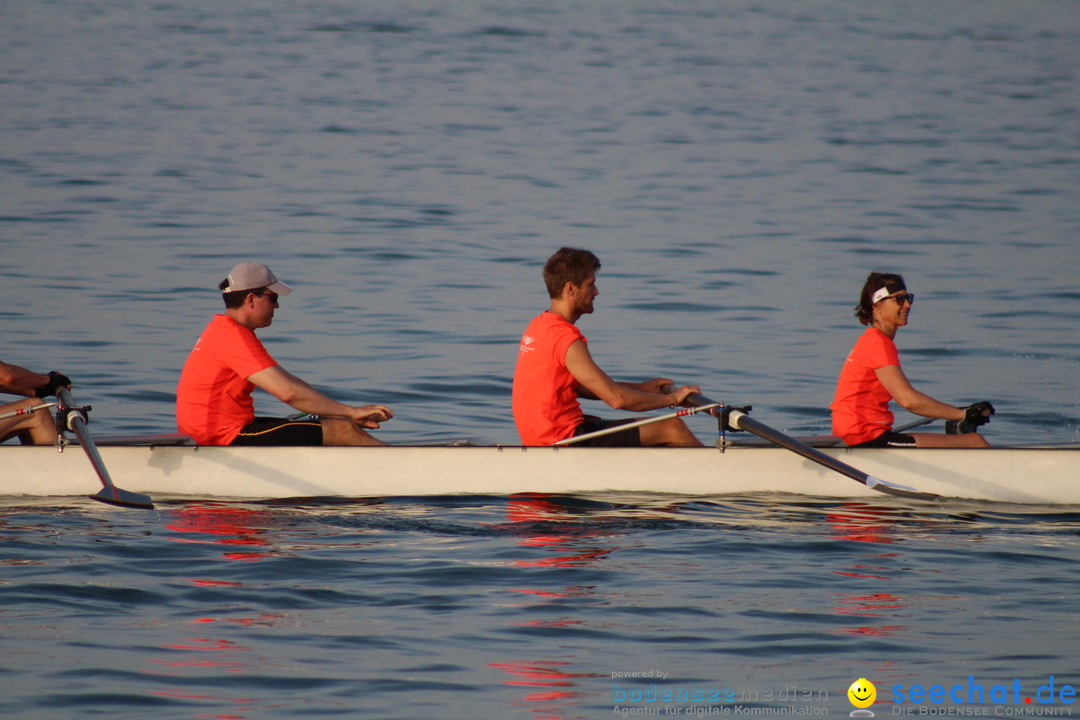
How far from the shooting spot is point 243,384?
8117 mm

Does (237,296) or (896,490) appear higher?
(237,296)

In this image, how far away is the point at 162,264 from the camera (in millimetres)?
16734

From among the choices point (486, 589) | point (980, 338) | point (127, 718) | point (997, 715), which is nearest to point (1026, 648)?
point (997, 715)

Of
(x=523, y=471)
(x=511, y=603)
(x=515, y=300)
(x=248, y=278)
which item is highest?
(x=515, y=300)

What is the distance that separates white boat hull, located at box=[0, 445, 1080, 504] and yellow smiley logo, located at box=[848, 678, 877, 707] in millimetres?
2728

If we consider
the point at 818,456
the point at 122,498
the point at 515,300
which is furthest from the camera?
the point at 515,300

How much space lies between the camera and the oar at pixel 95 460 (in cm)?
750

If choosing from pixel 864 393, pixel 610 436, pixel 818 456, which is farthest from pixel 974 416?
pixel 610 436

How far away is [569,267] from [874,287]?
1.75m

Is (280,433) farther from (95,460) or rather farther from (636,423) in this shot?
(636,423)

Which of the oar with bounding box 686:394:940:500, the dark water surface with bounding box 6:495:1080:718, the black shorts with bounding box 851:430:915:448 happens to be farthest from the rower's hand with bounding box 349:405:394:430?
the black shorts with bounding box 851:430:915:448

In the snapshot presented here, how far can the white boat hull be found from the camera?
26.6 feet

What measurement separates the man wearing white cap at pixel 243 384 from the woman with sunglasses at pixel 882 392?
8.50ft

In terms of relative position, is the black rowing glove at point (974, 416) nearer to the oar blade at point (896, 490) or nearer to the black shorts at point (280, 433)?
the oar blade at point (896, 490)
